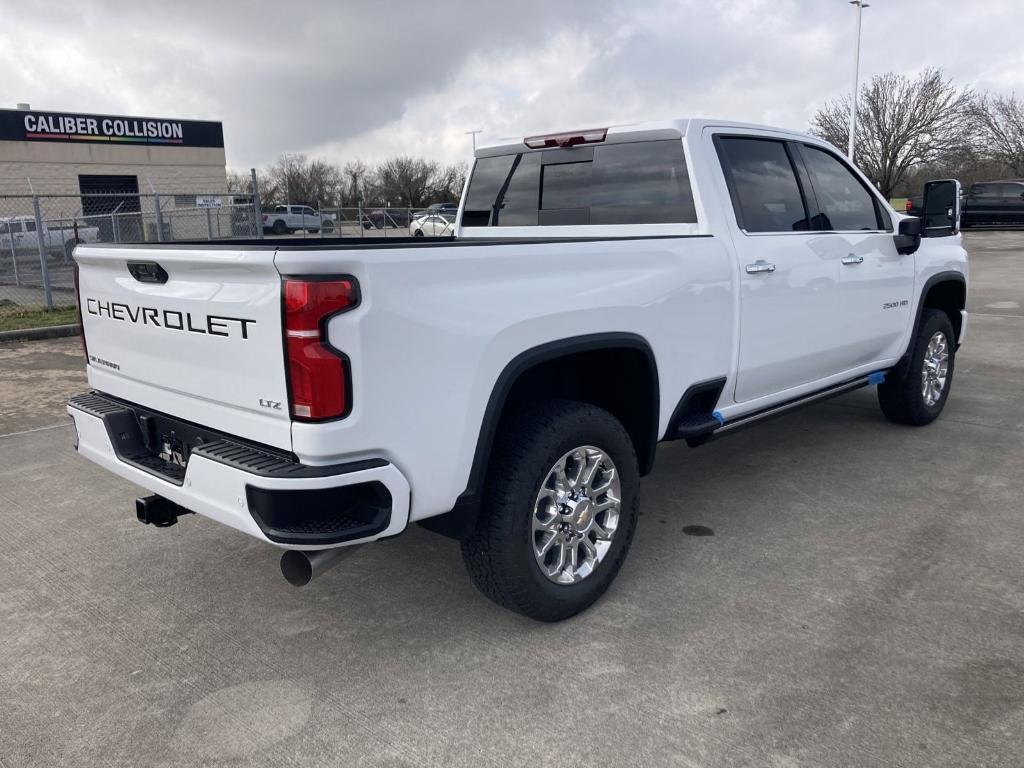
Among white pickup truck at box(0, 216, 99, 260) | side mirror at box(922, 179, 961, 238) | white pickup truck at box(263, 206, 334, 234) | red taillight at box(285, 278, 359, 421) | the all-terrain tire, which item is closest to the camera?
red taillight at box(285, 278, 359, 421)

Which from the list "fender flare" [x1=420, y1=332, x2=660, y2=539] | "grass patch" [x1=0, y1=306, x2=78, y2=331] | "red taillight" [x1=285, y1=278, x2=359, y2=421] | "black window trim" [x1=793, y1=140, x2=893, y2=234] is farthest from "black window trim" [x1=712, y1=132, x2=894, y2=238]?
"grass patch" [x1=0, y1=306, x2=78, y2=331]

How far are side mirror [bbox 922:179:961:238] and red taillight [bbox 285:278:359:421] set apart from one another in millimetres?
4256

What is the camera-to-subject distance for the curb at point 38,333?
10.6m

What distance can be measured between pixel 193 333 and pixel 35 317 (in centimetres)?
1114

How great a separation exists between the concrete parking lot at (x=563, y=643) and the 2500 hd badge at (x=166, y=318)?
1215 millimetres

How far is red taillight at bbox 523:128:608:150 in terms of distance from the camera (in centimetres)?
429

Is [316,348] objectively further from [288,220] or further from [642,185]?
[288,220]

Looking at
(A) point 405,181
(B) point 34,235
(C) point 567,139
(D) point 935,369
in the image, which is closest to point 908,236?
(D) point 935,369

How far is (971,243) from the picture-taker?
938 inches

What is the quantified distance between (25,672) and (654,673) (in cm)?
224

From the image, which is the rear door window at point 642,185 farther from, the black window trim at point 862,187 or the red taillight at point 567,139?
the black window trim at point 862,187

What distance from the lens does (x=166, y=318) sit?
2.93 metres

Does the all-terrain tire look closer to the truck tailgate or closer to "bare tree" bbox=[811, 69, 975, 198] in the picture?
the truck tailgate

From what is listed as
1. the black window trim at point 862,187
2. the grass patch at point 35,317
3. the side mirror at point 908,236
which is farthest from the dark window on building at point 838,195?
the grass patch at point 35,317
